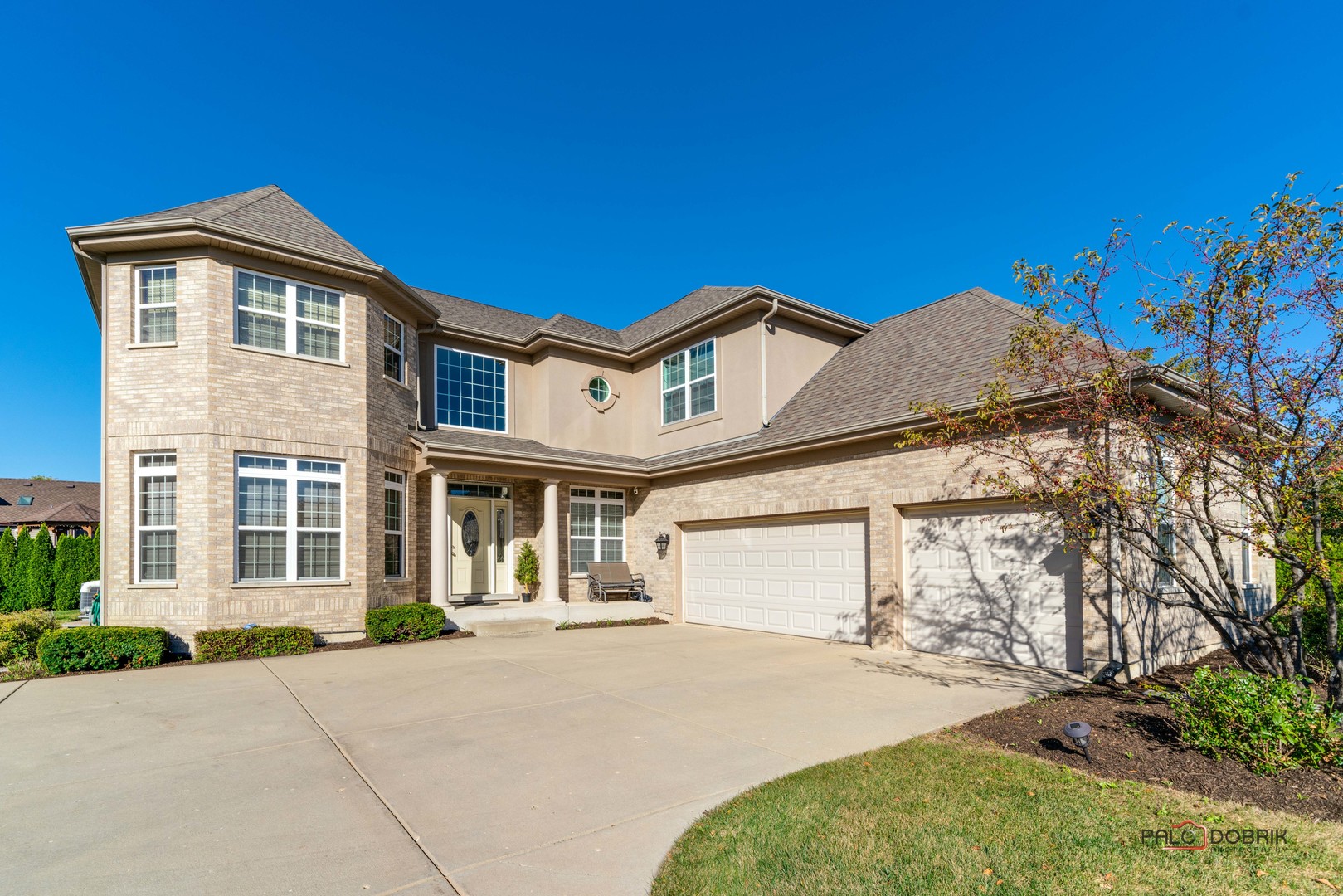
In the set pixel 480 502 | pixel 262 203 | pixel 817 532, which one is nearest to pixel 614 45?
pixel 262 203

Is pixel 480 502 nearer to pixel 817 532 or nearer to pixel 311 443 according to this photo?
pixel 311 443

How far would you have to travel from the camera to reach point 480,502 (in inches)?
615

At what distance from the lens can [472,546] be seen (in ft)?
50.8

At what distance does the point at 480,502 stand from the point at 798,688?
9.72 meters

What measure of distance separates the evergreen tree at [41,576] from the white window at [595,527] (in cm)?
1828

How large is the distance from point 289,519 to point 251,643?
84.1 inches

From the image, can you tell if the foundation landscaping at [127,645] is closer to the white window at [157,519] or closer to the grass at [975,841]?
the white window at [157,519]

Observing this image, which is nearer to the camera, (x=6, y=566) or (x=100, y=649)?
(x=100, y=649)

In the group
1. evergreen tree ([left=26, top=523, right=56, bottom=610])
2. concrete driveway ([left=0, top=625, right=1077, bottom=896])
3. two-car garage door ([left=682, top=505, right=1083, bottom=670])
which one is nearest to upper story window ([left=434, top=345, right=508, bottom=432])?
two-car garage door ([left=682, top=505, right=1083, bottom=670])

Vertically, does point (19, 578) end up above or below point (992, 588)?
below

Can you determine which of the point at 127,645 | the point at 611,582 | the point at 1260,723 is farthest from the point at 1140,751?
the point at 127,645

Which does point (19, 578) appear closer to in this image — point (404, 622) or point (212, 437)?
point (212, 437)

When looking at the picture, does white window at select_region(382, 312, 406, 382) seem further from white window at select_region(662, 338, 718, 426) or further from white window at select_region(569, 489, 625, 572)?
white window at select_region(662, 338, 718, 426)

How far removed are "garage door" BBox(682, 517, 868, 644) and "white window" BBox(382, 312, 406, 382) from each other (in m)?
7.19
